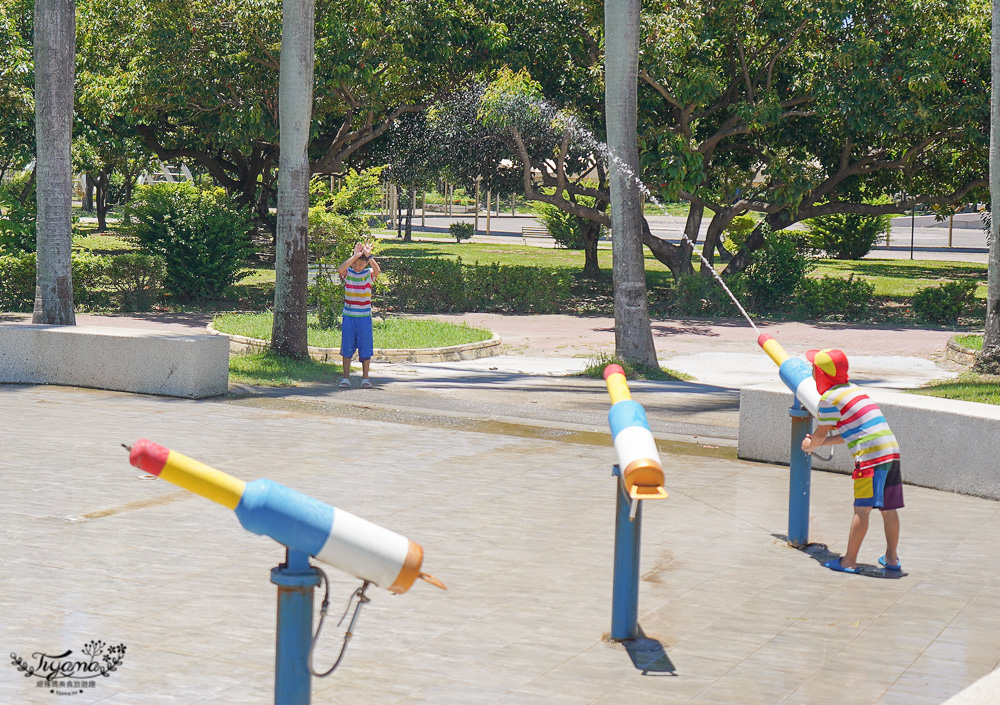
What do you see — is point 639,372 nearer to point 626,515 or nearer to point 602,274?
point 626,515

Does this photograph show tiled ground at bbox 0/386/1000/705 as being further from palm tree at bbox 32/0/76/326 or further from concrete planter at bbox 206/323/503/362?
concrete planter at bbox 206/323/503/362

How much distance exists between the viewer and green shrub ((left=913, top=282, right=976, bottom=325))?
72.6ft

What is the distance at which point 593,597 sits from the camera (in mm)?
5875

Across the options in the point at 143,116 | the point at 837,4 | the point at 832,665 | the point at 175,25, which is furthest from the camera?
the point at 143,116

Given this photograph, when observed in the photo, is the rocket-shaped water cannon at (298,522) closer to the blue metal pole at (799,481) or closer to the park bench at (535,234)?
the blue metal pole at (799,481)

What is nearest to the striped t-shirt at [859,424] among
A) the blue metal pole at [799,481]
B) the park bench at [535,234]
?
the blue metal pole at [799,481]

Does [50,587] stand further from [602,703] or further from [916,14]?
[916,14]

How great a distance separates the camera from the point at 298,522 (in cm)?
312

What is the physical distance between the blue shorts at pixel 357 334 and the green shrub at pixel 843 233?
2494 centimetres


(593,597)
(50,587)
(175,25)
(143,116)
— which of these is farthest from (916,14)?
(50,587)

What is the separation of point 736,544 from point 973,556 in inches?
55.2

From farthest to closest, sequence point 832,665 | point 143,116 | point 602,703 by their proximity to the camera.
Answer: point 143,116 < point 832,665 < point 602,703

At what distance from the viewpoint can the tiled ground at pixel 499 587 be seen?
472 centimetres

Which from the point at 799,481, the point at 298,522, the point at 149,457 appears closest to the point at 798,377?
the point at 799,481
